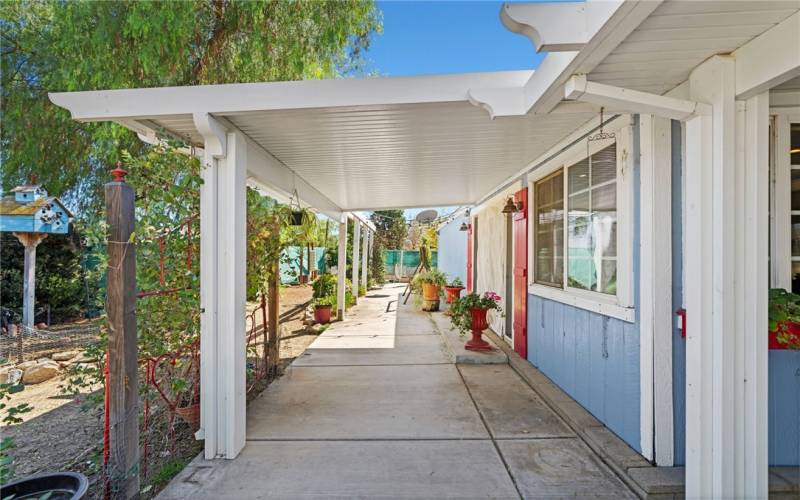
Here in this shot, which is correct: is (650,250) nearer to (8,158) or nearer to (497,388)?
(497,388)

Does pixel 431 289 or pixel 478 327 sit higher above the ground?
pixel 431 289

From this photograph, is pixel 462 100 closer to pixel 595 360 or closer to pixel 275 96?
pixel 275 96

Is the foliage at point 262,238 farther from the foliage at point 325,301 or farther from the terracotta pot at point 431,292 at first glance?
the terracotta pot at point 431,292

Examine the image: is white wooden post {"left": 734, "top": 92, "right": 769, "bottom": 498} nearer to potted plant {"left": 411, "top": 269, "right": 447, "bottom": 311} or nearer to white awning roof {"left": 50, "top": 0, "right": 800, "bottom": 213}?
white awning roof {"left": 50, "top": 0, "right": 800, "bottom": 213}

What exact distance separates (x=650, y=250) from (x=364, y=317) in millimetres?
6657

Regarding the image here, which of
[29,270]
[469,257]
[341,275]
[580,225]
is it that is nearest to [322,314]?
[341,275]

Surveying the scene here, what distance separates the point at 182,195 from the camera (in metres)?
2.71

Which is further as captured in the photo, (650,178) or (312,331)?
(312,331)

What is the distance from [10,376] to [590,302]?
18.7 ft

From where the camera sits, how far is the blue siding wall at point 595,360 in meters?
2.59

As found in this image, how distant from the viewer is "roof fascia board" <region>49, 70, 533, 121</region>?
231cm

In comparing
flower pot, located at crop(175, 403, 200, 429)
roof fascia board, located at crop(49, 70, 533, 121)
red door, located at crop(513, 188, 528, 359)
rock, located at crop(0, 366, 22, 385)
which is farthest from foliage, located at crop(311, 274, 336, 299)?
roof fascia board, located at crop(49, 70, 533, 121)

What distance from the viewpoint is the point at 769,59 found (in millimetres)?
1642

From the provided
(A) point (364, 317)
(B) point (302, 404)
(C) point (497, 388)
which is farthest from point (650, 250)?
(A) point (364, 317)
